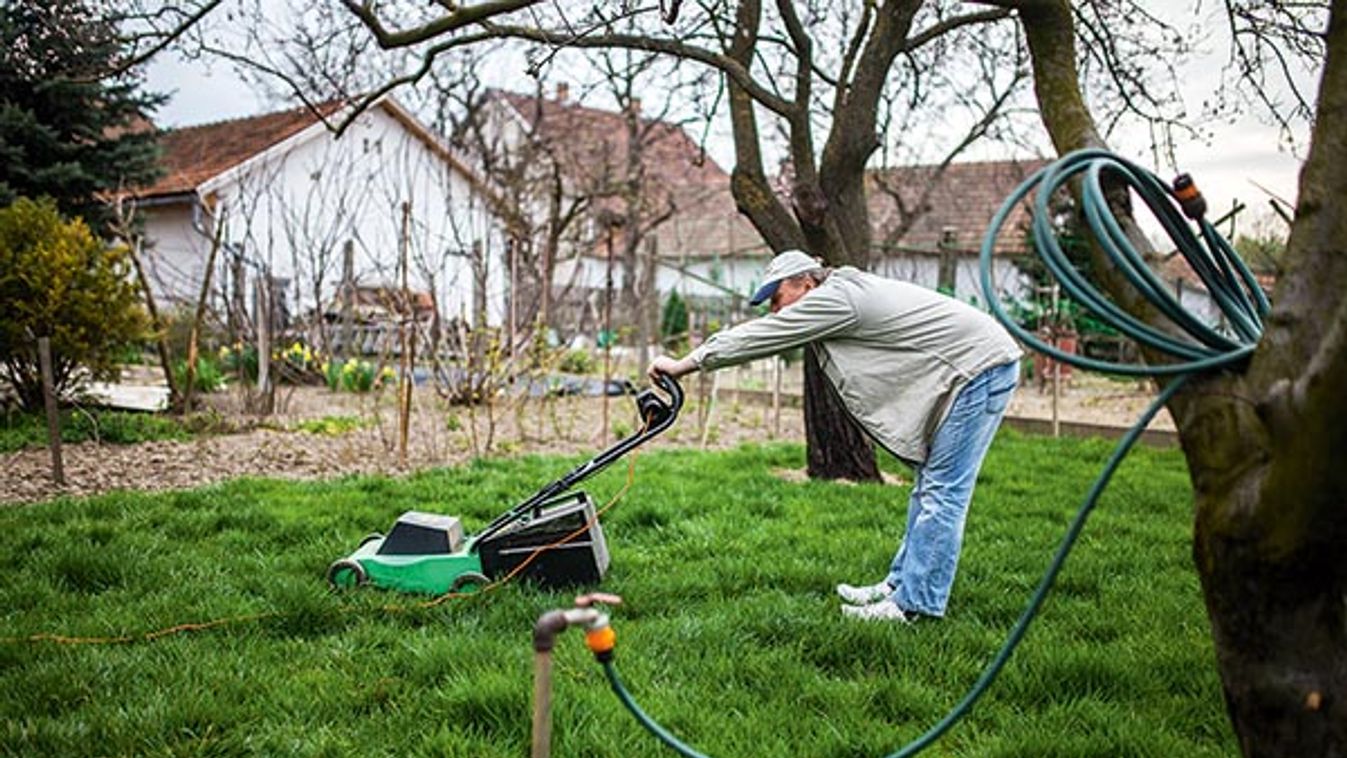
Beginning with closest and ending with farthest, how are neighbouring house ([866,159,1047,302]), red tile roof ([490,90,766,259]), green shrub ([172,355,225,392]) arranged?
green shrub ([172,355,225,392]) → red tile roof ([490,90,766,259]) → neighbouring house ([866,159,1047,302])

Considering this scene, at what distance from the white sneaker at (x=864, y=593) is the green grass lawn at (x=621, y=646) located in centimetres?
8

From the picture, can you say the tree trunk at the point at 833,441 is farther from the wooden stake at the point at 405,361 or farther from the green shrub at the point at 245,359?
the green shrub at the point at 245,359

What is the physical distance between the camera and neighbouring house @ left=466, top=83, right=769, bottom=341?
15.7 m

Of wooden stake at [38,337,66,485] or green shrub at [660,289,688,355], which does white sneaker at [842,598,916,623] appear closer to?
wooden stake at [38,337,66,485]

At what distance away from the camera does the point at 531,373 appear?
9211mm

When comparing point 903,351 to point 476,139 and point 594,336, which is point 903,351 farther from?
point 476,139

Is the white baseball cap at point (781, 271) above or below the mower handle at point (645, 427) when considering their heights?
above

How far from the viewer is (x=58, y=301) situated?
25.7 ft

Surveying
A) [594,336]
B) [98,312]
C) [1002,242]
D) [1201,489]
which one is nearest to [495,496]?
[98,312]

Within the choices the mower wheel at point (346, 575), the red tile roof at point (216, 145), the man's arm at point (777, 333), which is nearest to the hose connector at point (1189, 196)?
the man's arm at point (777, 333)

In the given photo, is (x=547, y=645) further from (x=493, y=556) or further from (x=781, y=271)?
(x=781, y=271)

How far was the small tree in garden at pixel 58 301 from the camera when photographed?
7.77 meters

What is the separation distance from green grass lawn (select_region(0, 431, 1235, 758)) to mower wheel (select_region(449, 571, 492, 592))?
106 mm

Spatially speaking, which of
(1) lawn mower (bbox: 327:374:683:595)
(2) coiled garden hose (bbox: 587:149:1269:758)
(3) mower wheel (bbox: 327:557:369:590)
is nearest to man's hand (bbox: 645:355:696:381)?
(1) lawn mower (bbox: 327:374:683:595)
